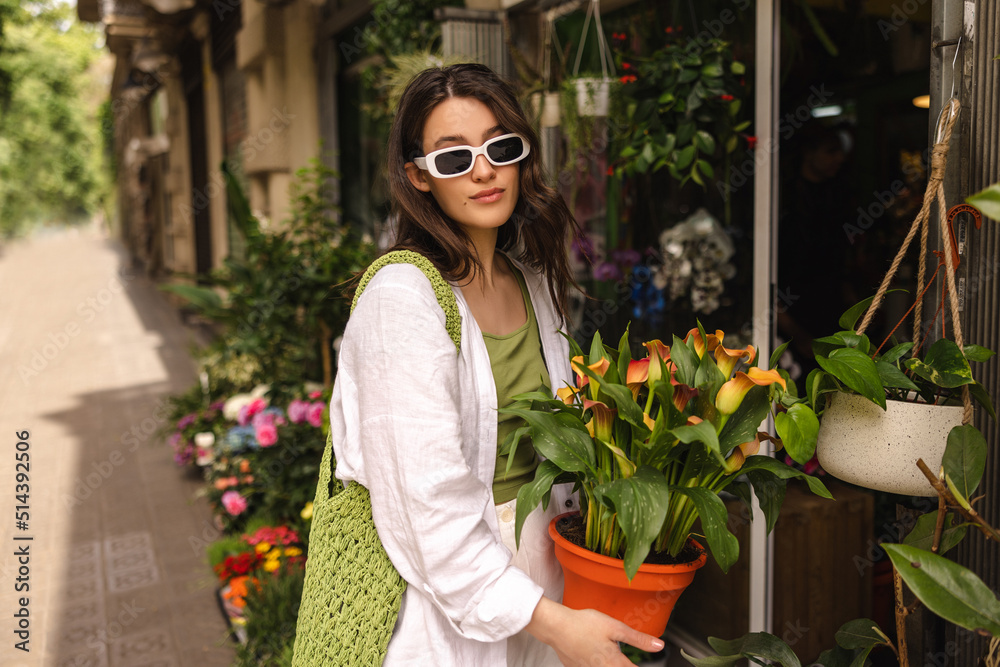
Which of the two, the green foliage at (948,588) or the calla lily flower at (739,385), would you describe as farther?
the calla lily flower at (739,385)

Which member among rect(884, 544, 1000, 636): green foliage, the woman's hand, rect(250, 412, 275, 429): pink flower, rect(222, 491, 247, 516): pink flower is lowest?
rect(222, 491, 247, 516): pink flower

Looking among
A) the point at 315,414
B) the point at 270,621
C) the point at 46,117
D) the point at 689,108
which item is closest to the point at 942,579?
the point at 689,108

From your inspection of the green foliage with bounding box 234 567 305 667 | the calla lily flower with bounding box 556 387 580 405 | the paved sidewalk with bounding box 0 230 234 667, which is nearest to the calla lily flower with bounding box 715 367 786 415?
the calla lily flower with bounding box 556 387 580 405

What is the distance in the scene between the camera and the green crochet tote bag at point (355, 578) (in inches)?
50.0

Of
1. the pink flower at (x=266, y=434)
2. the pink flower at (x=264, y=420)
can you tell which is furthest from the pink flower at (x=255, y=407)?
the pink flower at (x=266, y=434)

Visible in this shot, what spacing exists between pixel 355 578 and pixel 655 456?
563mm

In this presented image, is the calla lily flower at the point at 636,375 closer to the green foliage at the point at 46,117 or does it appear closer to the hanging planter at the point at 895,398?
the hanging planter at the point at 895,398

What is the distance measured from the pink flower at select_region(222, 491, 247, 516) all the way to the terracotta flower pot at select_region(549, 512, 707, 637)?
3.07m

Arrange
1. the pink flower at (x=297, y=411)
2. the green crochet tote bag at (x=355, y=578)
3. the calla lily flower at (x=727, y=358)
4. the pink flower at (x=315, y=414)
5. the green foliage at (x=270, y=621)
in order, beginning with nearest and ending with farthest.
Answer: the calla lily flower at (x=727, y=358)
the green crochet tote bag at (x=355, y=578)
the green foliage at (x=270, y=621)
the pink flower at (x=315, y=414)
the pink flower at (x=297, y=411)

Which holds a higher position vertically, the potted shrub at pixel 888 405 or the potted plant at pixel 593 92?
the potted plant at pixel 593 92

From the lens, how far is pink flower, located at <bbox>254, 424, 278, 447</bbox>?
391 cm

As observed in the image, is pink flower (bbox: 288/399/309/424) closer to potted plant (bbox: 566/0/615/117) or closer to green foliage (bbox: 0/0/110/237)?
potted plant (bbox: 566/0/615/117)

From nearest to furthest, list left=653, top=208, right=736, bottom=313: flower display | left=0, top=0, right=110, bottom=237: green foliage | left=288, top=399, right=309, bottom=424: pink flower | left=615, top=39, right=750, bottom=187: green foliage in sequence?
1. left=615, top=39, right=750, bottom=187: green foliage
2. left=653, top=208, right=736, bottom=313: flower display
3. left=288, top=399, right=309, bottom=424: pink flower
4. left=0, top=0, right=110, bottom=237: green foliage

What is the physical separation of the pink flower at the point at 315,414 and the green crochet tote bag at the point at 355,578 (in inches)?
98.8
